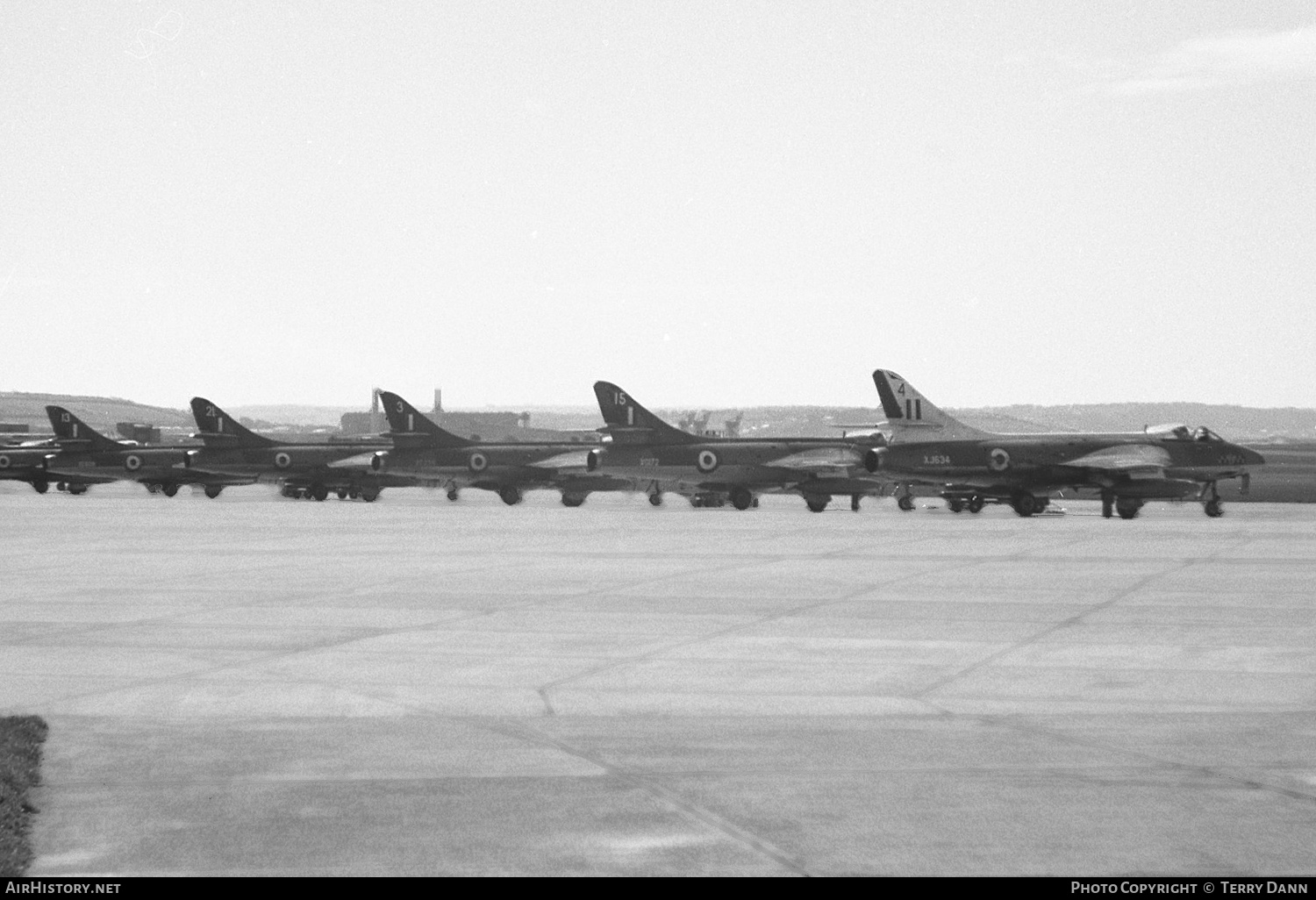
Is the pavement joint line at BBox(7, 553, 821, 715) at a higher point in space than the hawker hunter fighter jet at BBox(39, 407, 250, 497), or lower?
lower

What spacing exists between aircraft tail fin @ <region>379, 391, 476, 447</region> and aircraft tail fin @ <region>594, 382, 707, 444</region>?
29.0 feet

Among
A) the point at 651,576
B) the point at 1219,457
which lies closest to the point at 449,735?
the point at 651,576

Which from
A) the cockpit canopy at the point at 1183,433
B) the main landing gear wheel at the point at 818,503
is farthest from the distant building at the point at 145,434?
the cockpit canopy at the point at 1183,433

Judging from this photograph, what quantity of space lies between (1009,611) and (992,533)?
19.5 meters

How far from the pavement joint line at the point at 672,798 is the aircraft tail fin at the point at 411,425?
2036 inches

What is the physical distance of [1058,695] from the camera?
14586mm

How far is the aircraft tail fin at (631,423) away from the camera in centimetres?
5784

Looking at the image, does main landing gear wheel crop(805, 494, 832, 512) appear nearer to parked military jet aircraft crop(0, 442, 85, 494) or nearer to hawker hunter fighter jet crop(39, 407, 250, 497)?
hawker hunter fighter jet crop(39, 407, 250, 497)

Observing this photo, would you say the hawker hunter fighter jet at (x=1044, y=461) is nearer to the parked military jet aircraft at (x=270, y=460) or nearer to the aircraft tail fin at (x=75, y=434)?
the parked military jet aircraft at (x=270, y=460)

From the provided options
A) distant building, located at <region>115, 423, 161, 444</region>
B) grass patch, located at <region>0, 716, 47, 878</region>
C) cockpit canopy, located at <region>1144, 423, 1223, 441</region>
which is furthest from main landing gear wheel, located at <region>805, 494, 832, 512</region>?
distant building, located at <region>115, 423, 161, 444</region>

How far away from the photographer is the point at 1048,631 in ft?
64.7

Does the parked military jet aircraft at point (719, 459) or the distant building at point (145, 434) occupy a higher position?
the distant building at point (145, 434)

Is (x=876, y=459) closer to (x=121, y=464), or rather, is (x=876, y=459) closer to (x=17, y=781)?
(x=121, y=464)

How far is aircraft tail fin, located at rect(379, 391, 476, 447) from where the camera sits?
6412 cm
